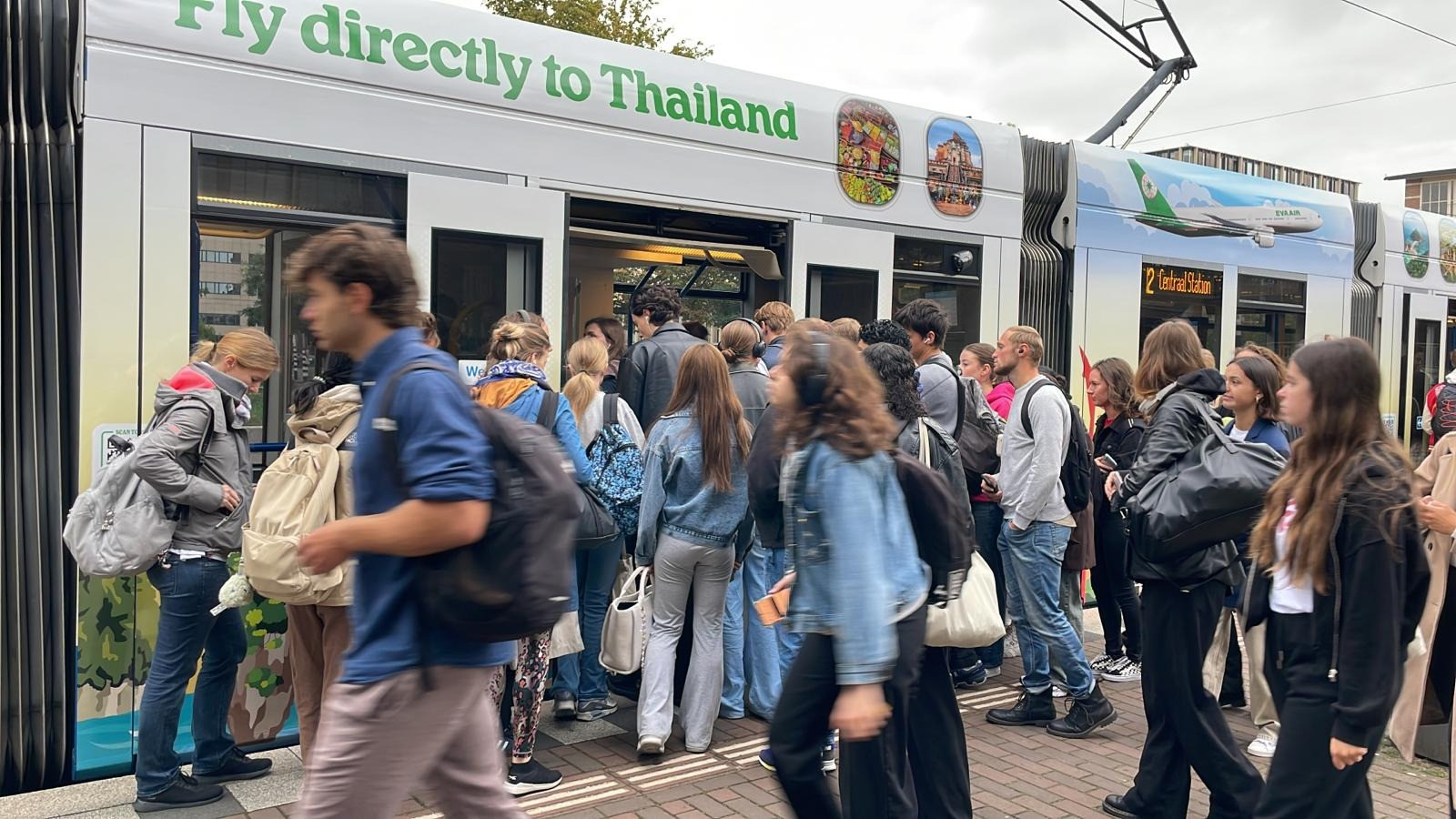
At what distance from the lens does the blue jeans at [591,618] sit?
5391 mm

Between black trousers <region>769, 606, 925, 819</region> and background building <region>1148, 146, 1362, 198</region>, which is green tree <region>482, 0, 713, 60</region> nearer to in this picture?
background building <region>1148, 146, 1362, 198</region>

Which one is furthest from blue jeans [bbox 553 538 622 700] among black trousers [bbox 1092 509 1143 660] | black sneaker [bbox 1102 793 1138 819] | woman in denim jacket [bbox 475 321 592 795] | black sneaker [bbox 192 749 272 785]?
black trousers [bbox 1092 509 1143 660]

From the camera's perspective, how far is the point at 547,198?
5012 millimetres

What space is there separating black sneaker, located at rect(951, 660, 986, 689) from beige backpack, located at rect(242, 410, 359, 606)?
135 inches

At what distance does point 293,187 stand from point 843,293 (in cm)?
293

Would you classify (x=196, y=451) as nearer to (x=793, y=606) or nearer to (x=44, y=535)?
(x=44, y=535)

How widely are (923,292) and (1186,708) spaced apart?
3.14 metres

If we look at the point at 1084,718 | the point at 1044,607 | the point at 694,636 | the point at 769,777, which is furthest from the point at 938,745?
the point at 1084,718

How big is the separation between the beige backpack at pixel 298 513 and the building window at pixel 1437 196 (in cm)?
3913

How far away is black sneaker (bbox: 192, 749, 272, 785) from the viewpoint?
172 inches

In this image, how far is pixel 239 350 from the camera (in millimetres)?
4062

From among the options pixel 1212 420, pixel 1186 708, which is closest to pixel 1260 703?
pixel 1186 708

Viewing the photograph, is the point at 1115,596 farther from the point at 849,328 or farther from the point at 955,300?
the point at 849,328

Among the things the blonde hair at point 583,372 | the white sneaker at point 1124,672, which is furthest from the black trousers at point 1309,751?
the white sneaker at point 1124,672
